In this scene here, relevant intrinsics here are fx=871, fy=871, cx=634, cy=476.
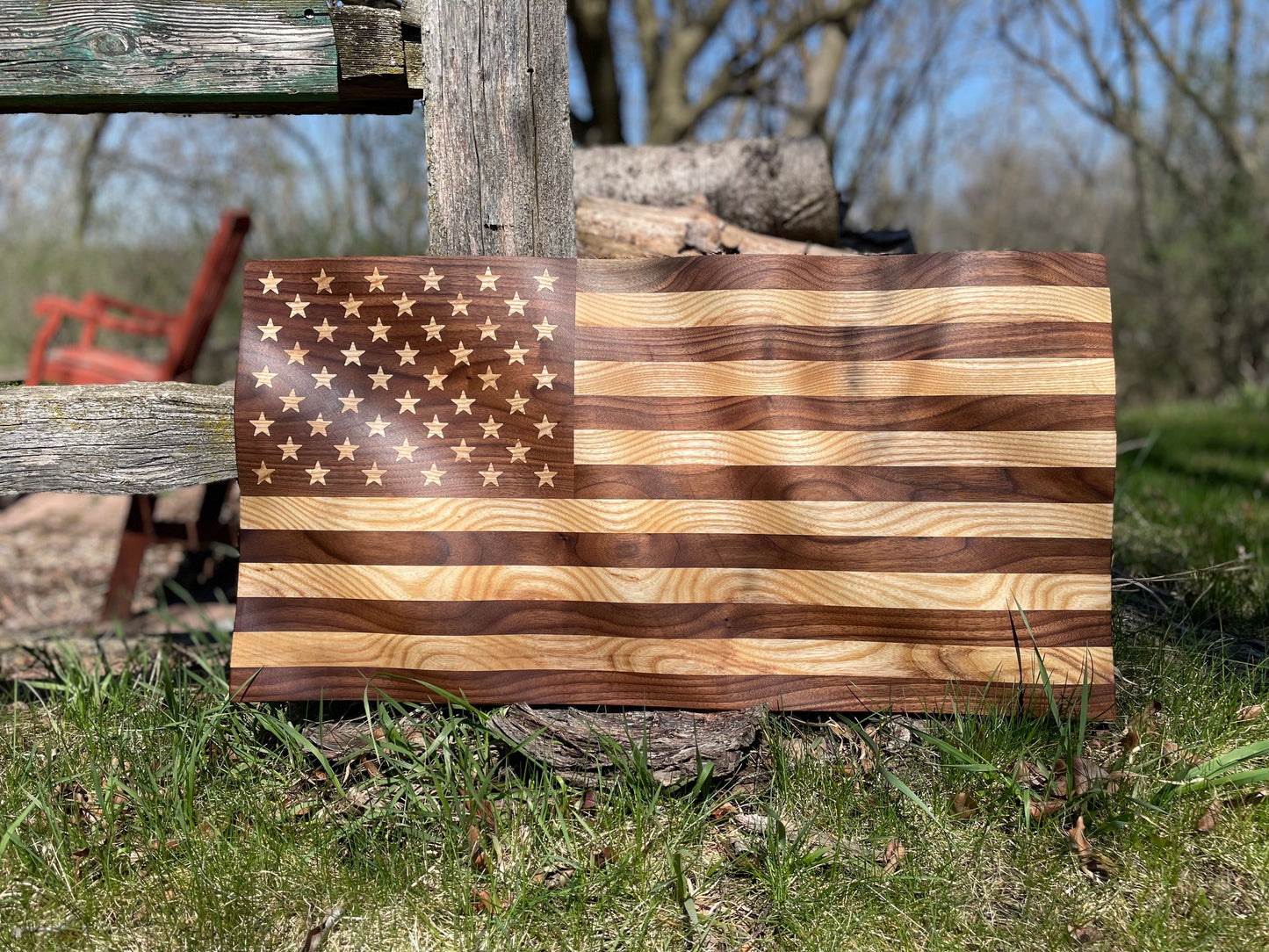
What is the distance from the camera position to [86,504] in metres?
6.43

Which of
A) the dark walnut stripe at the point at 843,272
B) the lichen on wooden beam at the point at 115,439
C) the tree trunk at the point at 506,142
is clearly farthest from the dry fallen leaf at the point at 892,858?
the lichen on wooden beam at the point at 115,439

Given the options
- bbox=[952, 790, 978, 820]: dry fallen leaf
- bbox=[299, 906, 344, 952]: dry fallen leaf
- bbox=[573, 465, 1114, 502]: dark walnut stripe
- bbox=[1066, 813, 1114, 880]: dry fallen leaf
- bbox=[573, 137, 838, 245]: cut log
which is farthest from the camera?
bbox=[573, 137, 838, 245]: cut log

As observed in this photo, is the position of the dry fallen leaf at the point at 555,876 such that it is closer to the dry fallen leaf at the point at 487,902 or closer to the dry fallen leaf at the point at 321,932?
the dry fallen leaf at the point at 487,902

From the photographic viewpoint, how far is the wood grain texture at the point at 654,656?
1953 mm

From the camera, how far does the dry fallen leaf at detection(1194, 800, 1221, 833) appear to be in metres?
1.74

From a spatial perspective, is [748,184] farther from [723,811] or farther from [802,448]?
[723,811]

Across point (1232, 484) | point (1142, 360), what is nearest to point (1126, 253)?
point (1142, 360)

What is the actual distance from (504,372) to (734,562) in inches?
26.7

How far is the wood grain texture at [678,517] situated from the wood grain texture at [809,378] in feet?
0.82

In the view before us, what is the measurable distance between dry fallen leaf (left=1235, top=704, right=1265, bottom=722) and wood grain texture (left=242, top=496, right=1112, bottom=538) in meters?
0.55

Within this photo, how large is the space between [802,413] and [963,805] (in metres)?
0.90

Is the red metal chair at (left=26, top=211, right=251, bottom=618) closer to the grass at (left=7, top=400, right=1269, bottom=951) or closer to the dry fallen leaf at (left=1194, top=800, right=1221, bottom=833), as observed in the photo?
the grass at (left=7, top=400, right=1269, bottom=951)

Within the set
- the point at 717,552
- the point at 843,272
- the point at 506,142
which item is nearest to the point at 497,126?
the point at 506,142

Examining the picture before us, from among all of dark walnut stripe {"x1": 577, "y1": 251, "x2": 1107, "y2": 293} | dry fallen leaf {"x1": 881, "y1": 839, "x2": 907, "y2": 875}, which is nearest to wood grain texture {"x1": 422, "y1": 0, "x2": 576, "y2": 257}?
dark walnut stripe {"x1": 577, "y1": 251, "x2": 1107, "y2": 293}
